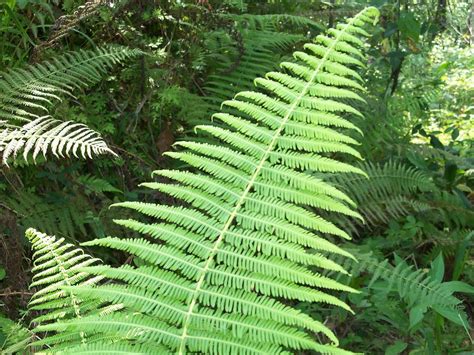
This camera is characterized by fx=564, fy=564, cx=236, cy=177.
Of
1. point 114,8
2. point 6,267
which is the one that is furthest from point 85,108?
point 6,267

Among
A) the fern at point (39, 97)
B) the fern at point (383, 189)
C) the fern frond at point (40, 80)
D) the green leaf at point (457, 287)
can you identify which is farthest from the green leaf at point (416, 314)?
the fern frond at point (40, 80)

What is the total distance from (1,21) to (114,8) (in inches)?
20.7

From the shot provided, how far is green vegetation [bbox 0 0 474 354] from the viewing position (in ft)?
3.51

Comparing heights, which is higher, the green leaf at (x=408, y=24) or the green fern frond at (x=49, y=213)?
the green leaf at (x=408, y=24)

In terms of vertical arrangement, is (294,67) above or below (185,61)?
above

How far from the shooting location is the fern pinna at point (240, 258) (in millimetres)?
1018

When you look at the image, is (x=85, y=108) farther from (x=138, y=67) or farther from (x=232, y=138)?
(x=232, y=138)

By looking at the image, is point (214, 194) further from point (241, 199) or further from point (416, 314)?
point (416, 314)

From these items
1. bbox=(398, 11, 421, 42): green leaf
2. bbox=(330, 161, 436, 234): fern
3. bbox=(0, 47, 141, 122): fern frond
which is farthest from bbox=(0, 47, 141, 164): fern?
bbox=(398, 11, 421, 42): green leaf

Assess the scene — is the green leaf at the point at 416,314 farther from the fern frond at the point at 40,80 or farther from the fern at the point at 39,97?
the fern frond at the point at 40,80

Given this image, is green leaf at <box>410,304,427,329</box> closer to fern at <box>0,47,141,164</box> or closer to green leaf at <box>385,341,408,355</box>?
green leaf at <box>385,341,408,355</box>

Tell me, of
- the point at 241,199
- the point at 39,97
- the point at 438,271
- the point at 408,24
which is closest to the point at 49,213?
the point at 39,97

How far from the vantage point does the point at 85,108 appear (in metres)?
2.65

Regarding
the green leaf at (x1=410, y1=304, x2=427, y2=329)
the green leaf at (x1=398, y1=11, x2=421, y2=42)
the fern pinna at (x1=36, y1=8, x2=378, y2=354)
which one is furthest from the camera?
the green leaf at (x1=398, y1=11, x2=421, y2=42)
